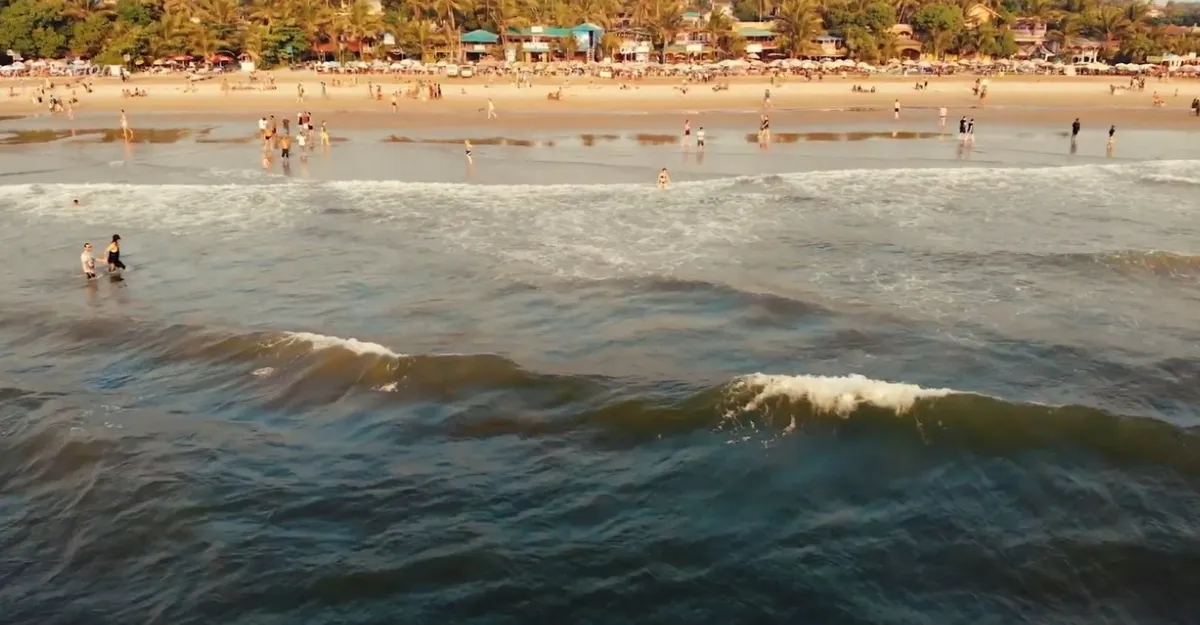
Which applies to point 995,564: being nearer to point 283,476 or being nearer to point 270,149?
point 283,476

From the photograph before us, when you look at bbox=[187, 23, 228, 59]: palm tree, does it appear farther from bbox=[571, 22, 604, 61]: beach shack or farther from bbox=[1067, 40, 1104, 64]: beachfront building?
bbox=[1067, 40, 1104, 64]: beachfront building

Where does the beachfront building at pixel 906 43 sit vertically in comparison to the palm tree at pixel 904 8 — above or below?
below

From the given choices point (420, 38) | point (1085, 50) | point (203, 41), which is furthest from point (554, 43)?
point (1085, 50)

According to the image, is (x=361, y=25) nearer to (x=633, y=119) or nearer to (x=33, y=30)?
(x=33, y=30)

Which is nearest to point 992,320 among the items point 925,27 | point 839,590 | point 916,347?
point 916,347

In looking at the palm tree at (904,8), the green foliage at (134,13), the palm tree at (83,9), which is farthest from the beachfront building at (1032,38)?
the palm tree at (83,9)

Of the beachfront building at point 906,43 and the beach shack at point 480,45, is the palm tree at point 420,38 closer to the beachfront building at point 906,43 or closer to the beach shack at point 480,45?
the beach shack at point 480,45
